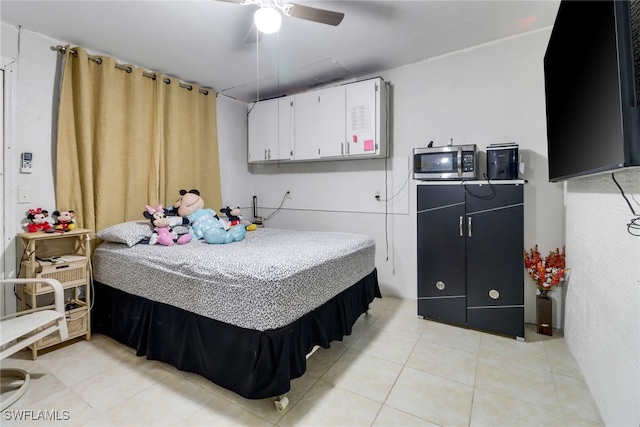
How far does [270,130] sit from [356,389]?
315 cm

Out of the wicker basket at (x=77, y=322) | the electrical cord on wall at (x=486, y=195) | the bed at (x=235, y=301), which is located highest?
the electrical cord on wall at (x=486, y=195)

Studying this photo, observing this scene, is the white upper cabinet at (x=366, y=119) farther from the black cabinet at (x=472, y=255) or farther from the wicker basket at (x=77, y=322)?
the wicker basket at (x=77, y=322)

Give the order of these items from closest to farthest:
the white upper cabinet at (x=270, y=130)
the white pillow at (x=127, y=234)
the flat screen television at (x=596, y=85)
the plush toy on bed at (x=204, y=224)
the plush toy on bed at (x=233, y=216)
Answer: the flat screen television at (x=596, y=85)
the white pillow at (x=127, y=234)
the plush toy on bed at (x=204, y=224)
the plush toy on bed at (x=233, y=216)
the white upper cabinet at (x=270, y=130)

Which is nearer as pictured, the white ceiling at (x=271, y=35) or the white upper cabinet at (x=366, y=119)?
the white ceiling at (x=271, y=35)

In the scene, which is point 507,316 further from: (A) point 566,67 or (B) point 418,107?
(B) point 418,107

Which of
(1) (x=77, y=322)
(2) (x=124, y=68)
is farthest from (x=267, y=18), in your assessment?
(1) (x=77, y=322)

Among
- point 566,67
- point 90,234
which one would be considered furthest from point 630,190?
point 90,234

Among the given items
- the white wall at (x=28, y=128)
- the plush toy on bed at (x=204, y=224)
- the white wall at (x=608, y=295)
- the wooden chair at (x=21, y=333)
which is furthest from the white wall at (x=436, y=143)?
the wooden chair at (x=21, y=333)

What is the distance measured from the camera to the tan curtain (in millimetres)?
2508

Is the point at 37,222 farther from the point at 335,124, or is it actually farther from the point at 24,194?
the point at 335,124

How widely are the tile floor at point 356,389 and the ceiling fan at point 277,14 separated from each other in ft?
7.26

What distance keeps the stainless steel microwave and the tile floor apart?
1396 millimetres

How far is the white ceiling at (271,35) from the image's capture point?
2.10m

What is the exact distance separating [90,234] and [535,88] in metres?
4.17
